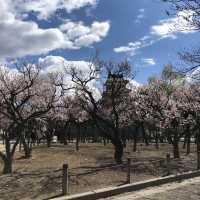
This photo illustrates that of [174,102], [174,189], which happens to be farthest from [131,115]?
[174,189]

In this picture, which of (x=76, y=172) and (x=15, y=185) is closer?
(x=15, y=185)

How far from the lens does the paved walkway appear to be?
13.9 m

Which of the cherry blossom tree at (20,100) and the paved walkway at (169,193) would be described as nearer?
the paved walkway at (169,193)

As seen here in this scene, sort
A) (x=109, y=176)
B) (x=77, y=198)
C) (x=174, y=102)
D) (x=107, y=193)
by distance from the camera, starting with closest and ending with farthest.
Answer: (x=77, y=198) < (x=107, y=193) < (x=109, y=176) < (x=174, y=102)

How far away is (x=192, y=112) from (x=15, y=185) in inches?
734

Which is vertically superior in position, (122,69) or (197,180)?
(122,69)

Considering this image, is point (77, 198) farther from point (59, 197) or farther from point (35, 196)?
point (35, 196)

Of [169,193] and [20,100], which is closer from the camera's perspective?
[169,193]

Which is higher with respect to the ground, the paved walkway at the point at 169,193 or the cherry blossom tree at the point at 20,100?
the cherry blossom tree at the point at 20,100

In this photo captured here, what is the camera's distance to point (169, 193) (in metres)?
14.7

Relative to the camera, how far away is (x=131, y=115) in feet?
143

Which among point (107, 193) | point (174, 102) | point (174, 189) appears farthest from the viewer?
point (174, 102)

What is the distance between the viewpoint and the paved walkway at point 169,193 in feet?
45.7

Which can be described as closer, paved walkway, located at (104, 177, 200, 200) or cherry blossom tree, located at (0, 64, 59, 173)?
paved walkway, located at (104, 177, 200, 200)
